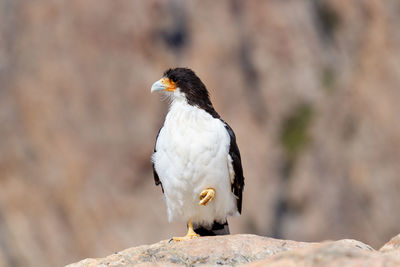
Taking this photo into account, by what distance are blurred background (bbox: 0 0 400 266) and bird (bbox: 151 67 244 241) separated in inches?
736

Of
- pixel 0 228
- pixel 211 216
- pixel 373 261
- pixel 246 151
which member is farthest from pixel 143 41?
pixel 373 261

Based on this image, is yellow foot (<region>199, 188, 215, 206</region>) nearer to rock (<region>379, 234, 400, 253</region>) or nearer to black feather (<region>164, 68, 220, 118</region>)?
black feather (<region>164, 68, 220, 118</region>)

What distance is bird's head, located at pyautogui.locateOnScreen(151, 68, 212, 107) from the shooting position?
867 cm

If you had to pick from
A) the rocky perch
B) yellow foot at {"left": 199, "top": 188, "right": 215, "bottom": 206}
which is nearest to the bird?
yellow foot at {"left": 199, "top": 188, "right": 215, "bottom": 206}

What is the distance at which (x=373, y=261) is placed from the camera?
506 centimetres

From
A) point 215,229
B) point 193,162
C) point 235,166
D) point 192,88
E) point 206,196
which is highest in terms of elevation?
point 192,88

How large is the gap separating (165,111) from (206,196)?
23.5m

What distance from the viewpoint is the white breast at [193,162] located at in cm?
820

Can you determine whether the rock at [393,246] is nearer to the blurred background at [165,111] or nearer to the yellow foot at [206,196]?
the yellow foot at [206,196]

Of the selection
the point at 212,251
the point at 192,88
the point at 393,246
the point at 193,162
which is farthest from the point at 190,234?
the point at 393,246

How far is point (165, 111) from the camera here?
3170 centimetres

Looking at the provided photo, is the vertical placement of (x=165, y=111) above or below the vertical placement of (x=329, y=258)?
below

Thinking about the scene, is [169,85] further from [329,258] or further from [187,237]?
[329,258]

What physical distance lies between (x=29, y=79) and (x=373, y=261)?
87.5 feet
